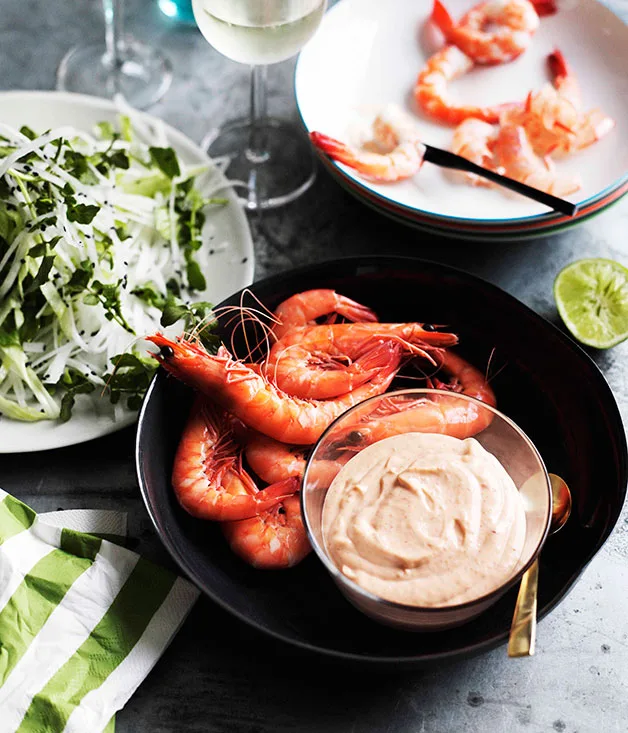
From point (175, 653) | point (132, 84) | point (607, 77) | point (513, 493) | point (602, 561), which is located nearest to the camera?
point (513, 493)

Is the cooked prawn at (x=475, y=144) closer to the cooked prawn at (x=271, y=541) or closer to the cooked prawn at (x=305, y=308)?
the cooked prawn at (x=305, y=308)

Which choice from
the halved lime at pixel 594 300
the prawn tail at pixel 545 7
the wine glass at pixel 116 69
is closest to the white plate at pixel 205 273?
the wine glass at pixel 116 69

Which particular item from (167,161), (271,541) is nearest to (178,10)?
(167,161)

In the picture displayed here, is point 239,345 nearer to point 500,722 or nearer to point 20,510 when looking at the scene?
point 20,510

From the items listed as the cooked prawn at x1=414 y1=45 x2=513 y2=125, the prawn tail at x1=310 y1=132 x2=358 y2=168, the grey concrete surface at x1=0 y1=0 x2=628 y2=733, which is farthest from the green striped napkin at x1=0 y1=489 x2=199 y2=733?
the cooked prawn at x1=414 y1=45 x2=513 y2=125

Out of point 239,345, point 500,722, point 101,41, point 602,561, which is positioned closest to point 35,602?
point 239,345
